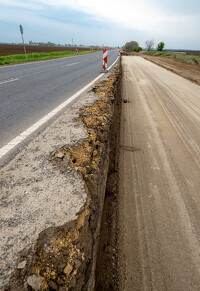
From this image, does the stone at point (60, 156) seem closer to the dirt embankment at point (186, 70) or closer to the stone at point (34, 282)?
the stone at point (34, 282)

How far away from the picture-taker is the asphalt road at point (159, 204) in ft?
4.41

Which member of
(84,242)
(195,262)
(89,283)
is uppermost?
(84,242)

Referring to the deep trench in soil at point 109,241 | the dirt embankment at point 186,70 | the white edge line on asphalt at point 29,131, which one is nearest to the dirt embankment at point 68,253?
the deep trench in soil at point 109,241

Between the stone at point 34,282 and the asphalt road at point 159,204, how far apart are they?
70cm

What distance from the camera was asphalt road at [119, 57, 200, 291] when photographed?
1345 millimetres

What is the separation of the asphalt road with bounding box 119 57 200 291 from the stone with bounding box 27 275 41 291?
2.30 ft

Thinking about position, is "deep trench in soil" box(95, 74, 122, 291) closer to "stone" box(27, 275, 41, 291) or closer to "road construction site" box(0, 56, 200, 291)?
"road construction site" box(0, 56, 200, 291)

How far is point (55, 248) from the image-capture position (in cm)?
111

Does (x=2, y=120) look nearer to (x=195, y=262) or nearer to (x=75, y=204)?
(x=75, y=204)

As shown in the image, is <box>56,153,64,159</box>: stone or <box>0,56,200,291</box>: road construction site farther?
<box>56,153,64,159</box>: stone

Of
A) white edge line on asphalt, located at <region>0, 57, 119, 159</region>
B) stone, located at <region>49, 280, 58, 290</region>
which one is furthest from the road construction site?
white edge line on asphalt, located at <region>0, 57, 119, 159</region>

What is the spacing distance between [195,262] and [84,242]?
3.27 ft

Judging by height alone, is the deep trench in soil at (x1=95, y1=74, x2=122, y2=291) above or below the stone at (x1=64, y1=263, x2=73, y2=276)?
below

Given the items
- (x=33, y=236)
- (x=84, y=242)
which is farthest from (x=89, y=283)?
(x=33, y=236)
